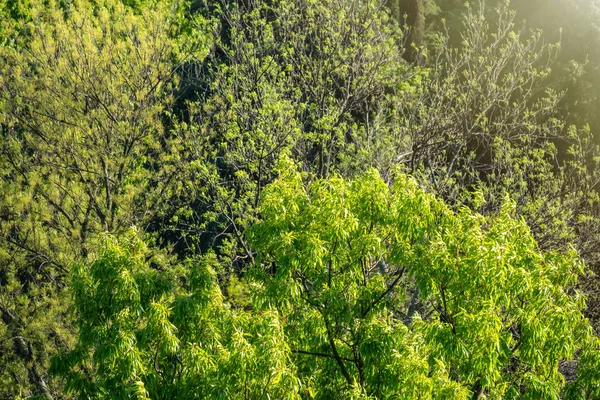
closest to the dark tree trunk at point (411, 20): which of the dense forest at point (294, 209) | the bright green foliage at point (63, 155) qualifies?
the dense forest at point (294, 209)

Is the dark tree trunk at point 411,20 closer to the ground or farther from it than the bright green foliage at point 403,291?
closer to the ground

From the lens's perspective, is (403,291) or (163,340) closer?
(163,340)

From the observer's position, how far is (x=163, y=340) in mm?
11586

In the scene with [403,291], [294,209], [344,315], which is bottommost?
[344,315]

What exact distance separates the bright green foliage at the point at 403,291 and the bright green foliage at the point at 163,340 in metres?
0.91

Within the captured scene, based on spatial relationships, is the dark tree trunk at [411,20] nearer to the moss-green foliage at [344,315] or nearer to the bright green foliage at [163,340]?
the moss-green foliage at [344,315]

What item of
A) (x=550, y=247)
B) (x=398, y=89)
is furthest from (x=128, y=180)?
(x=550, y=247)

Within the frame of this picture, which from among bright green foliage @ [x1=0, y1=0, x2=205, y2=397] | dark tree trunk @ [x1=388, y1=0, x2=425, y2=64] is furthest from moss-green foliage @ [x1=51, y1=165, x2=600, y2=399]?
dark tree trunk @ [x1=388, y1=0, x2=425, y2=64]

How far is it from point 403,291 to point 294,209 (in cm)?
235

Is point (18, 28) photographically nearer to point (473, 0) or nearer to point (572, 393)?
point (473, 0)

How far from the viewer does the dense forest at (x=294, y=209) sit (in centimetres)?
1133

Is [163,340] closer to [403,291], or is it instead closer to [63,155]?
[403,291]

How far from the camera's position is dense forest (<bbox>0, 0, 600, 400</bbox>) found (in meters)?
11.3

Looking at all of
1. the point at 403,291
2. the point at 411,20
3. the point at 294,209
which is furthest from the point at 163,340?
the point at 411,20
